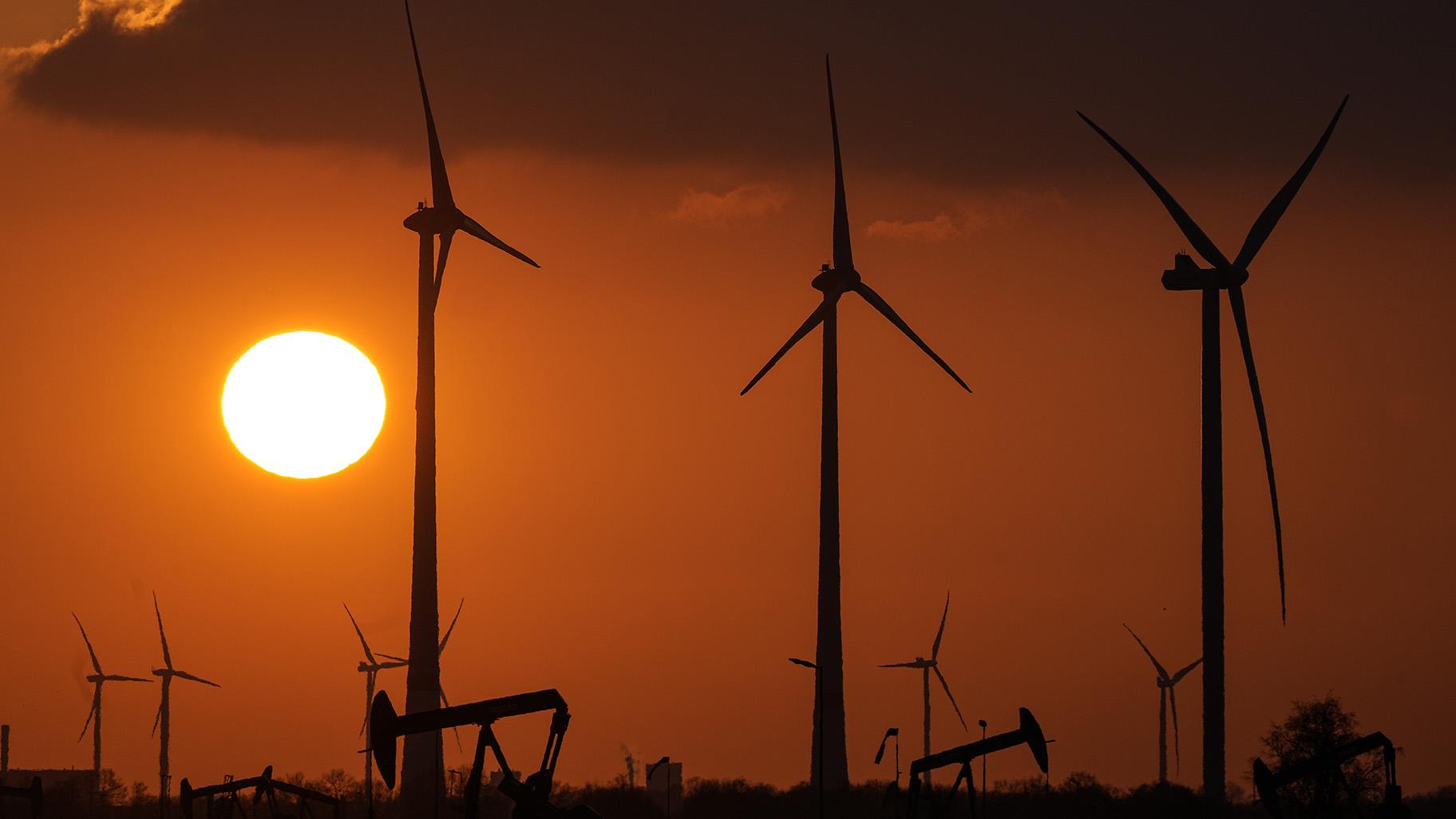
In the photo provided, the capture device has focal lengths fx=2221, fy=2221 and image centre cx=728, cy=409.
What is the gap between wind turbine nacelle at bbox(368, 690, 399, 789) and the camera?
53.8 meters

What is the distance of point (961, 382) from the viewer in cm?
10888

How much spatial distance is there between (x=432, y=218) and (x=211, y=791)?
3834 cm

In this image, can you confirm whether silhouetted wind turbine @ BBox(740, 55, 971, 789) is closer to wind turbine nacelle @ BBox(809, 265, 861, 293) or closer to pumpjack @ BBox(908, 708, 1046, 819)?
wind turbine nacelle @ BBox(809, 265, 861, 293)

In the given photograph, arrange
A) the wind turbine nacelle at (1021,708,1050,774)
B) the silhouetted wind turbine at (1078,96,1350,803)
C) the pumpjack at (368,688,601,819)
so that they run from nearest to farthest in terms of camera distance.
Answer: the pumpjack at (368,688,601,819) → the wind turbine nacelle at (1021,708,1050,774) → the silhouetted wind turbine at (1078,96,1350,803)

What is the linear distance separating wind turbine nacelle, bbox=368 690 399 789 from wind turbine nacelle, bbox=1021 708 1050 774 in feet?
66.3

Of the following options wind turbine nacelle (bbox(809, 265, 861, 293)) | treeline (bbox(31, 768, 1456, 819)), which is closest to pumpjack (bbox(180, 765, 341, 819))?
treeline (bbox(31, 768, 1456, 819))

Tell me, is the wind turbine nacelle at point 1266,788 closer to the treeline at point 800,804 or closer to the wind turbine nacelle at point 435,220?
the treeline at point 800,804

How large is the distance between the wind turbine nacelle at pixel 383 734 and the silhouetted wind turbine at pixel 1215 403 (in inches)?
1750

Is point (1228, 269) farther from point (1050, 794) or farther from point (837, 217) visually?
point (1050, 794)

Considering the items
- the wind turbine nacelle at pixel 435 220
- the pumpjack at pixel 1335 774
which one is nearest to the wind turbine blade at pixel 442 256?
the wind turbine nacelle at pixel 435 220

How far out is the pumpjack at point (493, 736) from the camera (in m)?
51.1

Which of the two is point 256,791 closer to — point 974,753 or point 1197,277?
point 974,753

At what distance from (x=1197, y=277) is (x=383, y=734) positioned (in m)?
58.2

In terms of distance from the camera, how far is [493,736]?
174 ft
